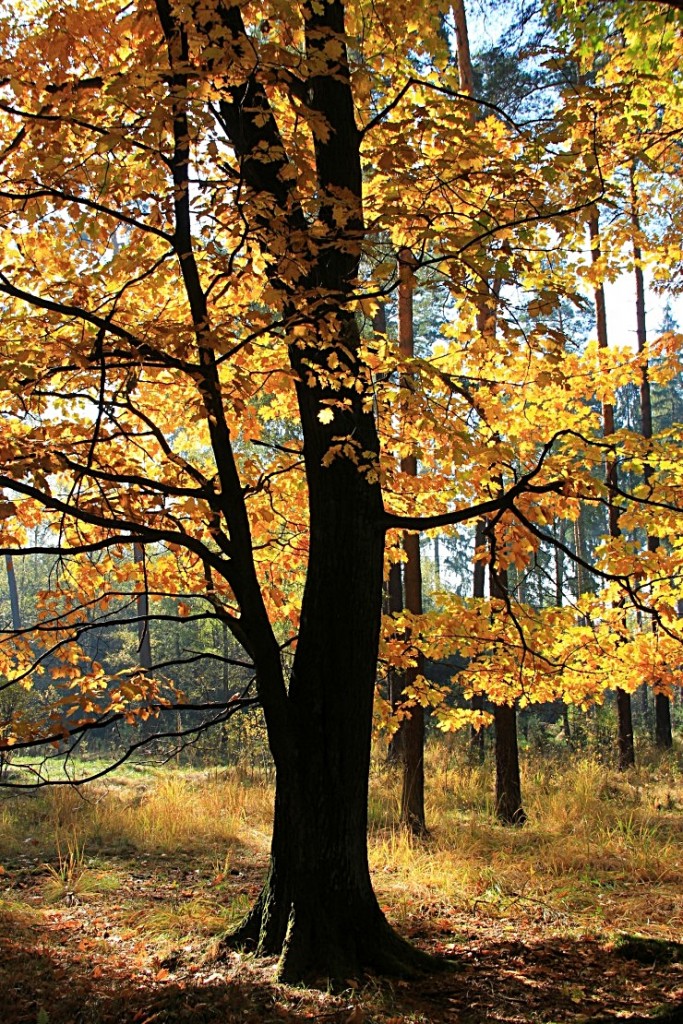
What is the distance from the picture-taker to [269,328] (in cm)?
351

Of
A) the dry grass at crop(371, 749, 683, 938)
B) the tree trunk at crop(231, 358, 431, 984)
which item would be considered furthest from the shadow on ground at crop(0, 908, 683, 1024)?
the dry grass at crop(371, 749, 683, 938)

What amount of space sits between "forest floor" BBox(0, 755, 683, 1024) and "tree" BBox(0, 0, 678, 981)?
0.47 m

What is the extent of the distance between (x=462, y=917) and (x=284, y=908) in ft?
5.95

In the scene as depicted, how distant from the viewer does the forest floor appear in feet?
12.3

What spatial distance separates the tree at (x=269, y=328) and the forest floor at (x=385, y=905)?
0.47 m

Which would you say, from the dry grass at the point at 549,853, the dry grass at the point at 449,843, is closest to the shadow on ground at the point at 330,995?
the dry grass at the point at 449,843

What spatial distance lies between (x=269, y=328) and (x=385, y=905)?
13.9ft

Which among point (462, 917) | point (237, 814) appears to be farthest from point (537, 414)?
point (237, 814)

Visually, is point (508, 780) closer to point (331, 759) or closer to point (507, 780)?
point (507, 780)

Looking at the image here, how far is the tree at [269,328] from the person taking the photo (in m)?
3.49

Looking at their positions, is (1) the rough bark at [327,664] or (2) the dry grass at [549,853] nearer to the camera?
(1) the rough bark at [327,664]

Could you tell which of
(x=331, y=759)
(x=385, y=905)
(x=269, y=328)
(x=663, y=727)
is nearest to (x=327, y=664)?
(x=331, y=759)

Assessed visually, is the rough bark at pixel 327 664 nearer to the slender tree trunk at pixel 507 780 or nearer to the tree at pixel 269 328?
the tree at pixel 269 328

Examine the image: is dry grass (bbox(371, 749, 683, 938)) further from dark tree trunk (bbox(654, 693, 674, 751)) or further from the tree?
dark tree trunk (bbox(654, 693, 674, 751))
